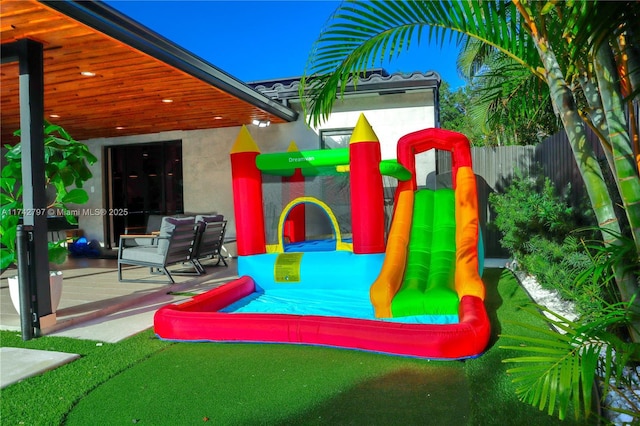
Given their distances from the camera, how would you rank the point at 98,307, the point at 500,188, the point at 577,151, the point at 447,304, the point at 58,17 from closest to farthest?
the point at 577,151 < the point at 58,17 < the point at 447,304 < the point at 98,307 < the point at 500,188

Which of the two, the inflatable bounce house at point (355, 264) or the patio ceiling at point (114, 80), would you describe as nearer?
the inflatable bounce house at point (355, 264)

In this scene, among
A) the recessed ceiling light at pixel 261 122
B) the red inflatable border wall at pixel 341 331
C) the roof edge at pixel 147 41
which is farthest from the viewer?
the recessed ceiling light at pixel 261 122

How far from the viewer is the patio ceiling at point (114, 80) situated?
4105mm

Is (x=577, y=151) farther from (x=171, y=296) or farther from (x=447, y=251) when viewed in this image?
(x=171, y=296)

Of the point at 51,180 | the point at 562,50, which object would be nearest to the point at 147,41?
the point at 51,180

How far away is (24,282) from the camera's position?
13.8ft

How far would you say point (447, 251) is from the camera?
5.62m

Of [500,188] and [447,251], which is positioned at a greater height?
[500,188]

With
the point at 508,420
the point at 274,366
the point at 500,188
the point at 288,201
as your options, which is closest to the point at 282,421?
the point at 274,366

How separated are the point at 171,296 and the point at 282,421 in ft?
12.8

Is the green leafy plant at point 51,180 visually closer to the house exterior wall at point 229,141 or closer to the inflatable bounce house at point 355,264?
the inflatable bounce house at point 355,264

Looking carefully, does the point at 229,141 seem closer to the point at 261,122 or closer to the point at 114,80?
the point at 261,122

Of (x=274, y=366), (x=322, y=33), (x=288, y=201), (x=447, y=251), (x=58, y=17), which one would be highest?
(x=58, y=17)

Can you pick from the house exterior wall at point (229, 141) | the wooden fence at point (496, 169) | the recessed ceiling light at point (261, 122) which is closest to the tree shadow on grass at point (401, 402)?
the wooden fence at point (496, 169)
